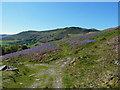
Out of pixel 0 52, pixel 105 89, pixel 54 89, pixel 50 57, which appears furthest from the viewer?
pixel 0 52

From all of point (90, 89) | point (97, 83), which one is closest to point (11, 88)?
point (90, 89)

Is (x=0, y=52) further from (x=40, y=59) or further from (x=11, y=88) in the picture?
(x=11, y=88)

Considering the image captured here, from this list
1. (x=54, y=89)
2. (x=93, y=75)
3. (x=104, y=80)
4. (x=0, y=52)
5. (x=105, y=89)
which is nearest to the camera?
(x=105, y=89)

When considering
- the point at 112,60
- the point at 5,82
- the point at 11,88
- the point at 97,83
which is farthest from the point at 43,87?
the point at 112,60

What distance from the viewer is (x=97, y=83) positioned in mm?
13758

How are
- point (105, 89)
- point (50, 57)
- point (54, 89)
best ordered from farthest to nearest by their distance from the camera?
point (50, 57) → point (54, 89) → point (105, 89)

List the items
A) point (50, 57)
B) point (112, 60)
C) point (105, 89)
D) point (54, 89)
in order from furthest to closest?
point (50, 57)
point (112, 60)
point (54, 89)
point (105, 89)

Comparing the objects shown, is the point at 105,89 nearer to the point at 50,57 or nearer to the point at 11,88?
the point at 11,88

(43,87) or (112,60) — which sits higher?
(112,60)

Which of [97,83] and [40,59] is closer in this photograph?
[97,83]

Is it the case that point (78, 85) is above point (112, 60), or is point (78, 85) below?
below

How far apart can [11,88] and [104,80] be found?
10579 millimetres

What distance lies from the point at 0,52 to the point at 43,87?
6475 cm

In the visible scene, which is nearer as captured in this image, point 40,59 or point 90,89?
point 90,89
